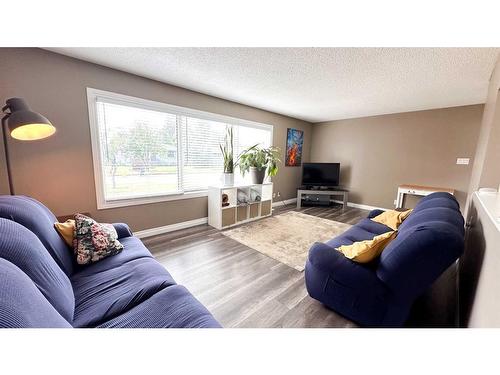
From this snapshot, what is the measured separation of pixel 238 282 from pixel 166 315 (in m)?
0.99

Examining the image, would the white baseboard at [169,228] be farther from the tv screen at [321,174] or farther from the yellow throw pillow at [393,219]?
the tv screen at [321,174]

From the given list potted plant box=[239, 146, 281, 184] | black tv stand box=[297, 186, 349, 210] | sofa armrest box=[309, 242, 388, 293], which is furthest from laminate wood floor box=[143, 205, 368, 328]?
black tv stand box=[297, 186, 349, 210]

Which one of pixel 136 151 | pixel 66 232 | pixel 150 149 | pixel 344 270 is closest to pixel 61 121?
pixel 136 151

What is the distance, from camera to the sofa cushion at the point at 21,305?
0.50m

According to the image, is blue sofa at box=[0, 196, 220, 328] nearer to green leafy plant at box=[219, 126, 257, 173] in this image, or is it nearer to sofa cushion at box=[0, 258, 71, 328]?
sofa cushion at box=[0, 258, 71, 328]

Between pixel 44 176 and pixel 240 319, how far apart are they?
241 centimetres

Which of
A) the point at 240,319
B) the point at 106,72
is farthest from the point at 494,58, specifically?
the point at 106,72

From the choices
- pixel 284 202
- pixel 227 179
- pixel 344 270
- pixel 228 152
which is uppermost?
pixel 228 152

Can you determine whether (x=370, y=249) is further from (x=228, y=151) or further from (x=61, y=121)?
(x=61, y=121)

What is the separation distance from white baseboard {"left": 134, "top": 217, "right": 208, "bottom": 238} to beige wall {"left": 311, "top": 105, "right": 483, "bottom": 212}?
382 cm

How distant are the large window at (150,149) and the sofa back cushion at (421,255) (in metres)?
2.78

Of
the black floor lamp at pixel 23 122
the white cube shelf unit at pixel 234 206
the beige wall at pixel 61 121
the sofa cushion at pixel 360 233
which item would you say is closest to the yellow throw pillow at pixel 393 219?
the sofa cushion at pixel 360 233

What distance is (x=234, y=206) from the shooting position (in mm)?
3324
